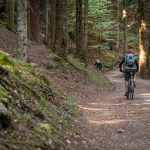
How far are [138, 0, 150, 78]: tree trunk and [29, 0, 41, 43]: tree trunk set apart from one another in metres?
7.24

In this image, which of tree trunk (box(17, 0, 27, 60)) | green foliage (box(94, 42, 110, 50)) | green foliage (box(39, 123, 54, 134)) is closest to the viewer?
green foliage (box(39, 123, 54, 134))

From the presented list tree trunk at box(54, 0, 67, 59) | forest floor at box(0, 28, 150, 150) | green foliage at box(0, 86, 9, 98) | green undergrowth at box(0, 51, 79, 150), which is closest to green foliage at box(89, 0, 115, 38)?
tree trunk at box(54, 0, 67, 59)

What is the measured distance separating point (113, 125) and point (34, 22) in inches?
827

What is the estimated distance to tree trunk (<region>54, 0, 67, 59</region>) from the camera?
24.3m

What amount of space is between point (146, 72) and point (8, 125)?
2412cm

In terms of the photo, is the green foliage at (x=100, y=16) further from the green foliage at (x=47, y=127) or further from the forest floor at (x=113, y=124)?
the green foliage at (x=47, y=127)

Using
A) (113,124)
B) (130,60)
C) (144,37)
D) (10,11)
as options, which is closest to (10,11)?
(10,11)

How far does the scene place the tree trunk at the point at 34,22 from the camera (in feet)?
99.1

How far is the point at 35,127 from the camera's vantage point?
7.52 metres

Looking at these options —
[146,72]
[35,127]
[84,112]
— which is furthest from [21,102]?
[146,72]

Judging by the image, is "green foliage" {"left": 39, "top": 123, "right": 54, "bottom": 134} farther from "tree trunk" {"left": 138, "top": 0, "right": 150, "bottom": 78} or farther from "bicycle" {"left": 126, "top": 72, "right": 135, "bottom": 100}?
"tree trunk" {"left": 138, "top": 0, "right": 150, "bottom": 78}

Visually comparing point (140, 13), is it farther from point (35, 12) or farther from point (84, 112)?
point (84, 112)

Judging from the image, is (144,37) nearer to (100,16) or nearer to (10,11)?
(10,11)

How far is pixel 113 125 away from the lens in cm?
1080
